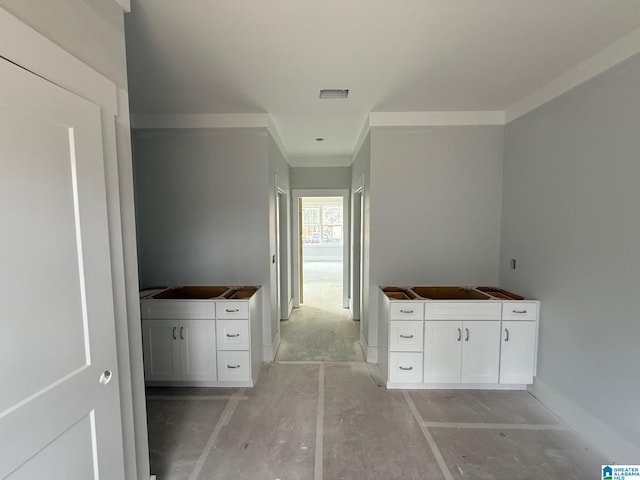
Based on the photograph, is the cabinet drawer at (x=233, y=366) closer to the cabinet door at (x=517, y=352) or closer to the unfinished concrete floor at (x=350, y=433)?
the unfinished concrete floor at (x=350, y=433)

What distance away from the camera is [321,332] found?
12.8 feet

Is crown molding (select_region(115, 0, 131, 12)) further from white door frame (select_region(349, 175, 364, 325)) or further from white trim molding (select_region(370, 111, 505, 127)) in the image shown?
white door frame (select_region(349, 175, 364, 325))

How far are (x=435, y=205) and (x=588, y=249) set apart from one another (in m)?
1.26

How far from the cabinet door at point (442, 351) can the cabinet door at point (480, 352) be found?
0.06 m

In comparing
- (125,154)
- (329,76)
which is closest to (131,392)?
(125,154)

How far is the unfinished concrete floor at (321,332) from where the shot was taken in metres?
3.24

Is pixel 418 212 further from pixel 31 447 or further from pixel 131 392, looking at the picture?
pixel 31 447

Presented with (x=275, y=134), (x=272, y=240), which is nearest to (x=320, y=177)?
(x=275, y=134)

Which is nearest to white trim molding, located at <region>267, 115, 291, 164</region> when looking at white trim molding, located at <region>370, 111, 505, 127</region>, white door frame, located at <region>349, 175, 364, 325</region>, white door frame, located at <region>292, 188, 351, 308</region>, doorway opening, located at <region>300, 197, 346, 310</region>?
white door frame, located at <region>292, 188, 351, 308</region>

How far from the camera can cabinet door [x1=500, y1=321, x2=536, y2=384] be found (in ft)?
8.07

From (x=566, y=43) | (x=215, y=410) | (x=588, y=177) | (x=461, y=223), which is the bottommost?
(x=215, y=410)

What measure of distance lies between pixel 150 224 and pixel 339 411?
8.43 feet

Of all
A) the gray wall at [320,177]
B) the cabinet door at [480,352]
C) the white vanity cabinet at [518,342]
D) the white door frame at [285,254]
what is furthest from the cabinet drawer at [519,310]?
the gray wall at [320,177]

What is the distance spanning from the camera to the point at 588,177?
1942mm
